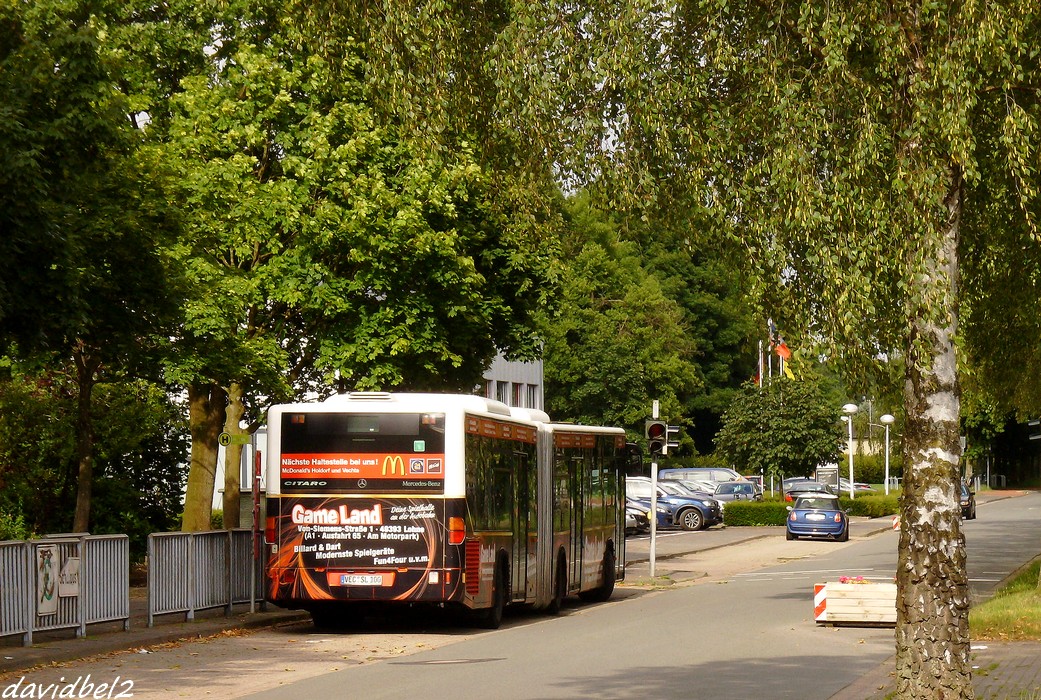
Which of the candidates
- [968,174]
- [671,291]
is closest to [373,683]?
[968,174]

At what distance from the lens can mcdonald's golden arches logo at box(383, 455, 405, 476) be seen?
18469 millimetres

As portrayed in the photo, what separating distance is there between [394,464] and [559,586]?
5.38 metres

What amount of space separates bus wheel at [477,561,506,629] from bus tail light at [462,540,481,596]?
113 centimetres

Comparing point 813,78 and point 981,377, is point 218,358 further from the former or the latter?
point 813,78

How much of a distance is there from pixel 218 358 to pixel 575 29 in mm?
12977

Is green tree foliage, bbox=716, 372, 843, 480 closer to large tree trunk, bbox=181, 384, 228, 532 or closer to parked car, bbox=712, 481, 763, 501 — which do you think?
parked car, bbox=712, 481, 763, 501

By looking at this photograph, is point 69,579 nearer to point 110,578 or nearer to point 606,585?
point 110,578

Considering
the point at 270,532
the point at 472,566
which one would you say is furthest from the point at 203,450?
the point at 472,566

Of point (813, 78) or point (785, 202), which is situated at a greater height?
point (813, 78)

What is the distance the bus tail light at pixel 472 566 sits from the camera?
1817 centimetres

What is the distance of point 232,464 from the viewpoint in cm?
2886

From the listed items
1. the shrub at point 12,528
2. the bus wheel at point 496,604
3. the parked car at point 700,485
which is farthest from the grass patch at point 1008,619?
the parked car at point 700,485

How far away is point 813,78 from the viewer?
10.6 metres

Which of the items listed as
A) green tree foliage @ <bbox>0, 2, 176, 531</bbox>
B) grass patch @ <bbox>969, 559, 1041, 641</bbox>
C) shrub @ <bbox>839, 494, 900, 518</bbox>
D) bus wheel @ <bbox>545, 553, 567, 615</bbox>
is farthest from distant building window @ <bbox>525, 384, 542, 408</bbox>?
green tree foliage @ <bbox>0, 2, 176, 531</bbox>
